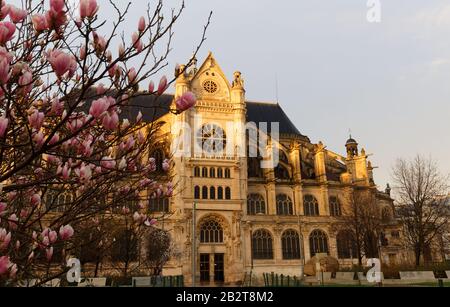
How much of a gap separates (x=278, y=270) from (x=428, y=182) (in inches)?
675

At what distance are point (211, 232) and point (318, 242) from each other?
13.1 meters

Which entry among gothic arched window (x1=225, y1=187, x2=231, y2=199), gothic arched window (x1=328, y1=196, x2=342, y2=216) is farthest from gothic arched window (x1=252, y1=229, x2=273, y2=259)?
gothic arched window (x1=328, y1=196, x2=342, y2=216)

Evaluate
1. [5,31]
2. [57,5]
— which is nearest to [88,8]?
[57,5]

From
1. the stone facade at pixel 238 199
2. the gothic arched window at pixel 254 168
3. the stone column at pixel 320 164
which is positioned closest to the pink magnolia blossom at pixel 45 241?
the stone facade at pixel 238 199

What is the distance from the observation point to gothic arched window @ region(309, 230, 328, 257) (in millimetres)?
43281

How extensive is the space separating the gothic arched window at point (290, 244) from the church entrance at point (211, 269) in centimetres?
754

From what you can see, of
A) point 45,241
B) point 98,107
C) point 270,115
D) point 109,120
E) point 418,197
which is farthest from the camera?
point 270,115

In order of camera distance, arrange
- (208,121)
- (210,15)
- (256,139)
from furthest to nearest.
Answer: (256,139) → (208,121) → (210,15)

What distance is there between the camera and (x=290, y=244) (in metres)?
42.6

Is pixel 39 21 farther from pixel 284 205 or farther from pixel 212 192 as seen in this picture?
A: pixel 284 205
